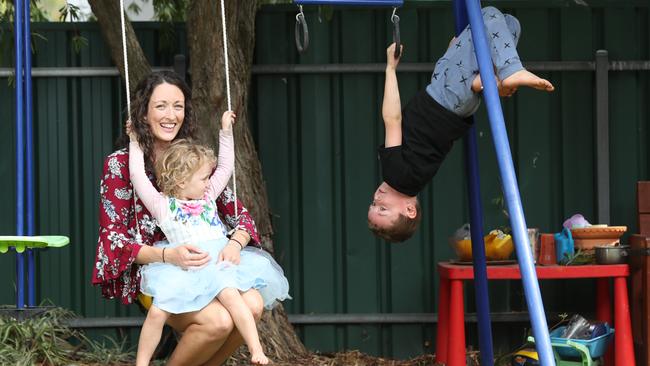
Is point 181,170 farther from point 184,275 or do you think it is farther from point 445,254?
point 445,254

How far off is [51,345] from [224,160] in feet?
5.20

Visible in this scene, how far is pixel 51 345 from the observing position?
5031mm

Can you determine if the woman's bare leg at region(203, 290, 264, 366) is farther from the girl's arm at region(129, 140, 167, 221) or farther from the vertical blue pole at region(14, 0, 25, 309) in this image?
the vertical blue pole at region(14, 0, 25, 309)

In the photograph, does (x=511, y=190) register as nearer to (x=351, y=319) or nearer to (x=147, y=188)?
(x=147, y=188)

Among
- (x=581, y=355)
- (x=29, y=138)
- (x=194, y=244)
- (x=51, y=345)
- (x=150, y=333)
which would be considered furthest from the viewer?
(x=51, y=345)

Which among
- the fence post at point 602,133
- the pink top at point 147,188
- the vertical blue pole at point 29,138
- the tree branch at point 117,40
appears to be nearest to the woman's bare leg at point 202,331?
the pink top at point 147,188

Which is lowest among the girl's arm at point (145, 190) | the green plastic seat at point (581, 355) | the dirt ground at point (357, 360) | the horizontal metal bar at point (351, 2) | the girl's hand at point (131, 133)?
the dirt ground at point (357, 360)

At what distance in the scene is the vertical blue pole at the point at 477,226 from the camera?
4.15 metres

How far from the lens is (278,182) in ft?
18.2

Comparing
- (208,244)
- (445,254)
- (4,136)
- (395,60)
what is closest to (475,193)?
(395,60)

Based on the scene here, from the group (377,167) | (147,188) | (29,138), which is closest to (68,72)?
(29,138)

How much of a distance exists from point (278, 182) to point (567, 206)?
1414 millimetres

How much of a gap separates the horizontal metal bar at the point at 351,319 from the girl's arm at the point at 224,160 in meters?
1.68

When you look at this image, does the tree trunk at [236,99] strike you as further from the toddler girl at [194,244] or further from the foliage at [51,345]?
the toddler girl at [194,244]
